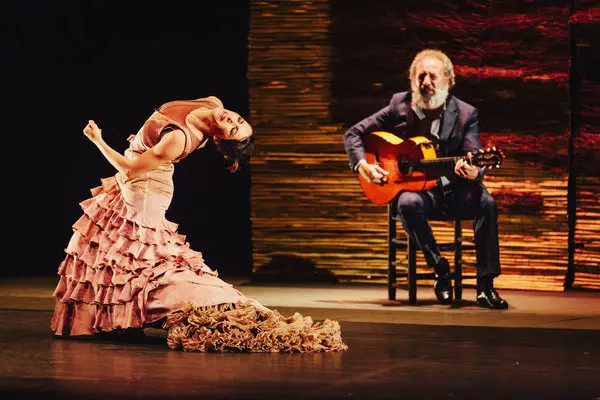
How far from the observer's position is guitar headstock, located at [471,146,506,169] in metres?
8.06

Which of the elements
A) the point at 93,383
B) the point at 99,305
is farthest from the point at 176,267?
the point at 93,383

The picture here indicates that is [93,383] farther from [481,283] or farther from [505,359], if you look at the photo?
[481,283]

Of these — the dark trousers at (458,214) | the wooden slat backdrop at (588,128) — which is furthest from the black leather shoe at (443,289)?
the wooden slat backdrop at (588,128)

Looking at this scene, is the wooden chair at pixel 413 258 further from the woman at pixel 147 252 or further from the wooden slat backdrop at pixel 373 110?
the woman at pixel 147 252

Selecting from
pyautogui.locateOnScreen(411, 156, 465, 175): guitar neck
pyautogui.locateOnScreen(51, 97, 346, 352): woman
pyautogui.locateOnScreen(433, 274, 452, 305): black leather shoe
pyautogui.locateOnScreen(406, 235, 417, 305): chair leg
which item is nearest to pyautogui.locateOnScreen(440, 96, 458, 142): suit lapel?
pyautogui.locateOnScreen(411, 156, 465, 175): guitar neck

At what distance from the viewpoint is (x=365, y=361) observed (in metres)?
6.26

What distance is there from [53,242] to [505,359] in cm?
561

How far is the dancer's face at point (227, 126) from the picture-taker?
7023mm

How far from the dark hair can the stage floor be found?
94cm

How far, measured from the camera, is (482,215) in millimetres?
8336

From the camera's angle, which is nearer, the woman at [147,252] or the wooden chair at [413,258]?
the woman at [147,252]

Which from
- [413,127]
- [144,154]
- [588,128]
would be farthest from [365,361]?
[588,128]

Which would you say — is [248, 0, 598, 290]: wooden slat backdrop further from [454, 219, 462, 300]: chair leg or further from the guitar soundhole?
the guitar soundhole

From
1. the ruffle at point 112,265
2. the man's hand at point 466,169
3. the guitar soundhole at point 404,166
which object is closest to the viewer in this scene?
the ruffle at point 112,265
